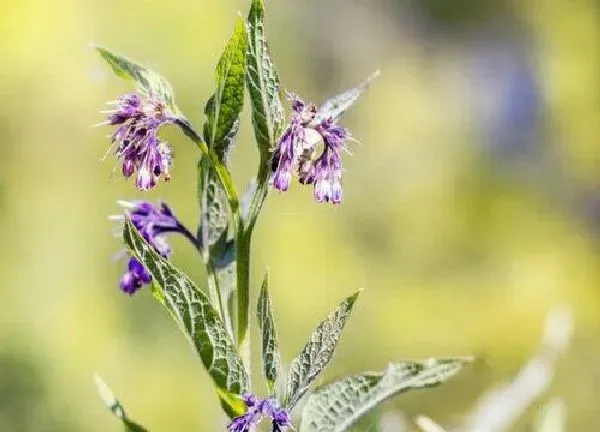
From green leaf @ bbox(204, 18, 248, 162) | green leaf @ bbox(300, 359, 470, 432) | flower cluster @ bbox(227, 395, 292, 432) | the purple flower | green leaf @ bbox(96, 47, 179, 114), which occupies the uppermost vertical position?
green leaf @ bbox(96, 47, 179, 114)

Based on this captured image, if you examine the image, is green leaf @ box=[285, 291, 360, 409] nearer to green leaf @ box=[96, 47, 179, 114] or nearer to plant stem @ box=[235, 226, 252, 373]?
plant stem @ box=[235, 226, 252, 373]

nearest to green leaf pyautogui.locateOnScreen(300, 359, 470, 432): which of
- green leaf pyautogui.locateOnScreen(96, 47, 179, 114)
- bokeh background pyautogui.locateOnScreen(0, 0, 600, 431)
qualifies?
green leaf pyautogui.locateOnScreen(96, 47, 179, 114)

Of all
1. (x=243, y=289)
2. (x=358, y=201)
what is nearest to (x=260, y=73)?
(x=243, y=289)

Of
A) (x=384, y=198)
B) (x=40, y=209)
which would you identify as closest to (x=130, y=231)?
(x=40, y=209)

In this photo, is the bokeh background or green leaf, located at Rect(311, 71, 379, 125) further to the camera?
the bokeh background

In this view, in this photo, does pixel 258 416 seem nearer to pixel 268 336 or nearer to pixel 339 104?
pixel 268 336

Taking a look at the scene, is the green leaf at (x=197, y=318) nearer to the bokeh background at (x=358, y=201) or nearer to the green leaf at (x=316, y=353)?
the green leaf at (x=316, y=353)

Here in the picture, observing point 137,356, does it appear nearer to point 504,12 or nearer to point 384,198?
point 384,198

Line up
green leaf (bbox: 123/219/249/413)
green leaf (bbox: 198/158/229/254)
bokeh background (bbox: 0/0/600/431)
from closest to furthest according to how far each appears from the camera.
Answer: green leaf (bbox: 123/219/249/413)
green leaf (bbox: 198/158/229/254)
bokeh background (bbox: 0/0/600/431)
